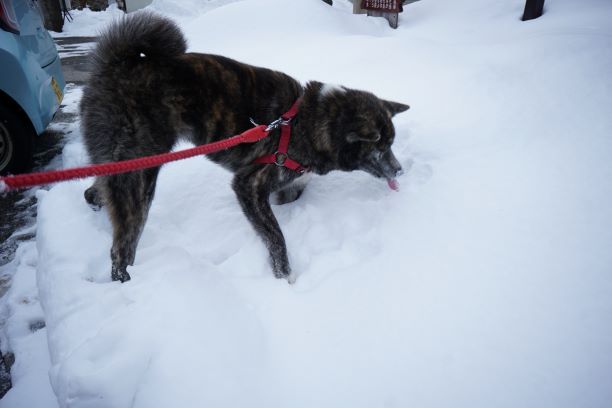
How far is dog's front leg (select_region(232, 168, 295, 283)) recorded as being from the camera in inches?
78.7

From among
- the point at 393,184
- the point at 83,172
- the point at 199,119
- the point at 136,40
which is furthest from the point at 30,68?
the point at 393,184

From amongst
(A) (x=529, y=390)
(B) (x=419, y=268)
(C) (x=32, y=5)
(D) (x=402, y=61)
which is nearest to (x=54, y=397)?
(B) (x=419, y=268)

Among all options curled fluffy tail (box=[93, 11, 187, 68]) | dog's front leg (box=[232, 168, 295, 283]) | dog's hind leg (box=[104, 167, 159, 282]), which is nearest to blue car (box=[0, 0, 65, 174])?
curled fluffy tail (box=[93, 11, 187, 68])

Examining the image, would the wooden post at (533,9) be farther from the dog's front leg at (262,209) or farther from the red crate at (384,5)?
the dog's front leg at (262,209)

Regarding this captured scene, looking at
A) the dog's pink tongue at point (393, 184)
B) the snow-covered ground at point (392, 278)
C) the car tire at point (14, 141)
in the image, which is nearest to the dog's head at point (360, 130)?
the dog's pink tongue at point (393, 184)

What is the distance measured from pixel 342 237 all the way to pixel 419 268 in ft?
1.73

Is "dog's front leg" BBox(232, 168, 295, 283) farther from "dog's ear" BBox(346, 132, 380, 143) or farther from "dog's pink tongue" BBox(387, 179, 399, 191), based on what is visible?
"dog's pink tongue" BBox(387, 179, 399, 191)

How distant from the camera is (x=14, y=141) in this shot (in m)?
2.75

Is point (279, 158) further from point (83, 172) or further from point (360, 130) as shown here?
point (83, 172)

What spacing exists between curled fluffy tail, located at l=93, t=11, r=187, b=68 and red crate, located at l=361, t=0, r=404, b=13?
6.82 m

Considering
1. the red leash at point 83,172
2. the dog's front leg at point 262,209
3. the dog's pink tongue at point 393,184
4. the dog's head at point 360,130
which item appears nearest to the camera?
the red leash at point 83,172

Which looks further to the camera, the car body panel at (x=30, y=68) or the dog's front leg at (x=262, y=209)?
the car body panel at (x=30, y=68)

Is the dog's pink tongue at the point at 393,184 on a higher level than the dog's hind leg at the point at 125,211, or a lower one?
lower

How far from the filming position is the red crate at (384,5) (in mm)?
7203
